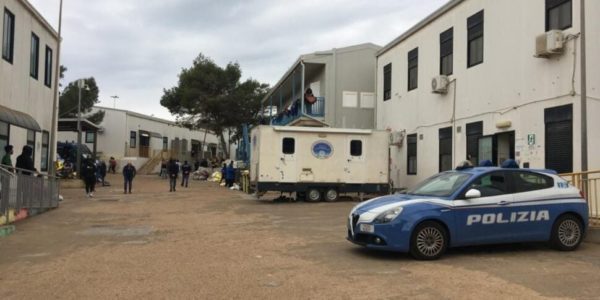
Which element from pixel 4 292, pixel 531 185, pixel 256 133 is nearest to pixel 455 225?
pixel 531 185

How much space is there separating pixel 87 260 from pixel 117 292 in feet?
8.15

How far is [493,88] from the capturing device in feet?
56.7

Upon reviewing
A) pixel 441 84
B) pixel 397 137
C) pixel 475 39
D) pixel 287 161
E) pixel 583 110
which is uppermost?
pixel 475 39

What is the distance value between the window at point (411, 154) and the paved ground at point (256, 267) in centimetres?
1052

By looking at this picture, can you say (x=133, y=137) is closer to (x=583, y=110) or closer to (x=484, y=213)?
(x=583, y=110)

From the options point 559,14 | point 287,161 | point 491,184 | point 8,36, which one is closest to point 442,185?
point 491,184

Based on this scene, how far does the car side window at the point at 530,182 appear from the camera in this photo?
9.62m

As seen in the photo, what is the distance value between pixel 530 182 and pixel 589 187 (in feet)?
8.98

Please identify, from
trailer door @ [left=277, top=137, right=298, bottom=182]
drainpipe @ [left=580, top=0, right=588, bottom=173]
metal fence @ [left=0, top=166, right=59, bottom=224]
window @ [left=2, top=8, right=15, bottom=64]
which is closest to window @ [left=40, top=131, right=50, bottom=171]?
window @ [left=2, top=8, right=15, bottom=64]

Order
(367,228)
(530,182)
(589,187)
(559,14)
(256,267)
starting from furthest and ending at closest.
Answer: (559,14) < (589,187) < (530,182) < (367,228) < (256,267)

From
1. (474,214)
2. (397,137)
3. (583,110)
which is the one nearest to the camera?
(474,214)

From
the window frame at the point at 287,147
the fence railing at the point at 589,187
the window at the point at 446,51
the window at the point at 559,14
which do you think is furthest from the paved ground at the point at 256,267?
the window at the point at 446,51

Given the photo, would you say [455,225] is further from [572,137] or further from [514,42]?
[514,42]

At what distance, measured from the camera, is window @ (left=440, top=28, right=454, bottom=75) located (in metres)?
20.2
